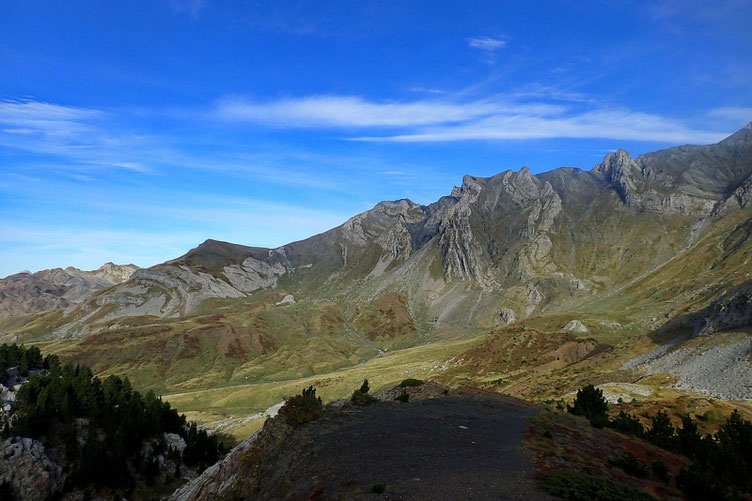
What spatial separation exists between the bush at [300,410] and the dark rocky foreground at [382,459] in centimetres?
68

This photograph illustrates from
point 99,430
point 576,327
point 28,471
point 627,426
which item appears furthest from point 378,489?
point 576,327

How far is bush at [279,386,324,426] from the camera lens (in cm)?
2884

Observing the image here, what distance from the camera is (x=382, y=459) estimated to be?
75.9ft

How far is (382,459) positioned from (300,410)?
8889 mm

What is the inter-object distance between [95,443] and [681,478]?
2674 inches

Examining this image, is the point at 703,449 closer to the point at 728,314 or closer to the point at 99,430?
the point at 728,314

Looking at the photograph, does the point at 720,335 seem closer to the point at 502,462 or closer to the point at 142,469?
the point at 502,462

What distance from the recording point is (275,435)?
27.0 metres

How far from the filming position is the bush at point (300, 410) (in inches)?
1136

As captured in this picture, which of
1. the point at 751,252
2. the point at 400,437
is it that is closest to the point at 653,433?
the point at 400,437

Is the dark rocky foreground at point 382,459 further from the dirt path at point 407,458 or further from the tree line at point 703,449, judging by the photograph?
the tree line at point 703,449

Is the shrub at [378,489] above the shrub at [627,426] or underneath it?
above

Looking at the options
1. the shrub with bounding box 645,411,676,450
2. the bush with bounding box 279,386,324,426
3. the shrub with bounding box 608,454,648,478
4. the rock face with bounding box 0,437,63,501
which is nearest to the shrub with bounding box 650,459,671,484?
the shrub with bounding box 608,454,648,478

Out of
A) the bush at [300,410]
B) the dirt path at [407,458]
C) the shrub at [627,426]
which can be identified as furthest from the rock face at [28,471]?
the shrub at [627,426]
